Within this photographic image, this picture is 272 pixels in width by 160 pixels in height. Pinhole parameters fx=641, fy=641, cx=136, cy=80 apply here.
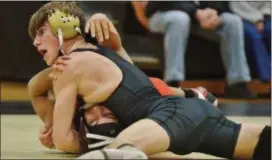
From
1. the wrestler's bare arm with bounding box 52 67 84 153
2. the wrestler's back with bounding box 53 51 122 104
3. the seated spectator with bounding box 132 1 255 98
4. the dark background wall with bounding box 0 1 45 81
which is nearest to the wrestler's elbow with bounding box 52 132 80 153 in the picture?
the wrestler's bare arm with bounding box 52 67 84 153

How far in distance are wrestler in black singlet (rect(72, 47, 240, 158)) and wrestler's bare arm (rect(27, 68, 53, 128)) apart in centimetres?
14


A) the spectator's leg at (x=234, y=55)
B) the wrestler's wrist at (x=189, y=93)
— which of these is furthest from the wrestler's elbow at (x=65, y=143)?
the spectator's leg at (x=234, y=55)

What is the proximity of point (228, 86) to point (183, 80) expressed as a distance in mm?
324

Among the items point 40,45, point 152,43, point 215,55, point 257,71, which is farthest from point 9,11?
point 40,45

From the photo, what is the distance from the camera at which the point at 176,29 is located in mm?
4156

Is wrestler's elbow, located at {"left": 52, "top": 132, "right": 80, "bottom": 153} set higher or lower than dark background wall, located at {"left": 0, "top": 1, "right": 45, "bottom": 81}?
higher

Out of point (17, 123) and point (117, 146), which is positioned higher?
point (117, 146)

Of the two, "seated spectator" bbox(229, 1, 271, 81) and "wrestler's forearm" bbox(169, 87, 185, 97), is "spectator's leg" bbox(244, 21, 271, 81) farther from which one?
"wrestler's forearm" bbox(169, 87, 185, 97)

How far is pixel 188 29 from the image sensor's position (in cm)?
423

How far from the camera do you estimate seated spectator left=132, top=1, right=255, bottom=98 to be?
4.13 m

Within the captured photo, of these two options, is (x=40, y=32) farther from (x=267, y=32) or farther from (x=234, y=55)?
(x=267, y=32)

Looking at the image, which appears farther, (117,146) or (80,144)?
(80,144)

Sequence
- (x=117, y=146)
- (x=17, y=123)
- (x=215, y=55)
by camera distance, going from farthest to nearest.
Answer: (x=215, y=55)
(x=17, y=123)
(x=117, y=146)

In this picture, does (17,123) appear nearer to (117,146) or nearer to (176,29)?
(176,29)
